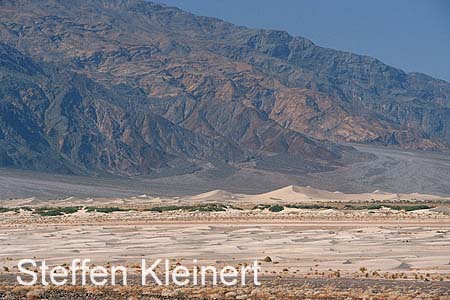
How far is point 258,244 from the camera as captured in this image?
52.4 meters

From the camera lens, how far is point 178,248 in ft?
166

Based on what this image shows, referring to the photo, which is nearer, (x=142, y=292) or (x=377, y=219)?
(x=142, y=292)

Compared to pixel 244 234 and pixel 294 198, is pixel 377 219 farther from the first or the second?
pixel 294 198

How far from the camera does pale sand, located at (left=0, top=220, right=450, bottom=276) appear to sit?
41781 millimetres

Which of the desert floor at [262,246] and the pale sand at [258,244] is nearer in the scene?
the desert floor at [262,246]

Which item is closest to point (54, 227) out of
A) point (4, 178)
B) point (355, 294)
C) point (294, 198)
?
point (355, 294)

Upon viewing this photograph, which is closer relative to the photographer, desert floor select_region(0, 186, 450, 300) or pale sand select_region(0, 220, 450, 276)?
desert floor select_region(0, 186, 450, 300)

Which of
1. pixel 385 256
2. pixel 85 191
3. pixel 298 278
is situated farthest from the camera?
pixel 85 191

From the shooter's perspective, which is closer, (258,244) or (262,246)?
(262,246)

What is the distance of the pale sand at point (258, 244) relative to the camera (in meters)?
41.8

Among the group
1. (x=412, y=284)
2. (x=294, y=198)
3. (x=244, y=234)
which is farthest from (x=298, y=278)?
(x=294, y=198)

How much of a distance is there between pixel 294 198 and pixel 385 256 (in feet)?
264

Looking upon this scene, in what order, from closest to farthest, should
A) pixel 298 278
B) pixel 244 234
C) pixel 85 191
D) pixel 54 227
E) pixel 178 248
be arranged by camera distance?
pixel 298 278 < pixel 178 248 < pixel 244 234 < pixel 54 227 < pixel 85 191

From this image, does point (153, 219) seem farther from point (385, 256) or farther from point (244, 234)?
point (385, 256)
